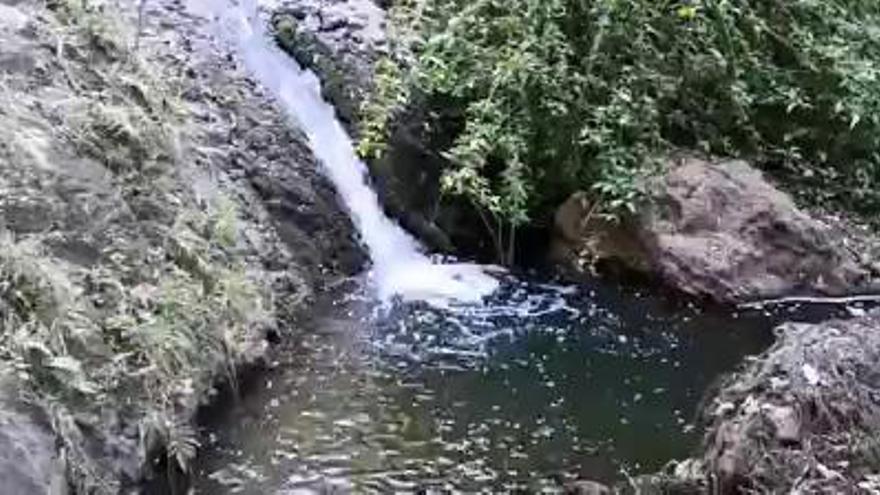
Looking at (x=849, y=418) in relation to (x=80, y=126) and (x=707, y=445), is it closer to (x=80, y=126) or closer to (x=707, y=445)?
(x=707, y=445)

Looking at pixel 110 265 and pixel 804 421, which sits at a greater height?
pixel 804 421

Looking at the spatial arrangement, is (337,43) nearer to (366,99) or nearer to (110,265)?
(366,99)

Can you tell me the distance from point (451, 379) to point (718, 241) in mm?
2480

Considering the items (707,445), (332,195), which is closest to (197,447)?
(707,445)

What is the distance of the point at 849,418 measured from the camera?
4.59 metres

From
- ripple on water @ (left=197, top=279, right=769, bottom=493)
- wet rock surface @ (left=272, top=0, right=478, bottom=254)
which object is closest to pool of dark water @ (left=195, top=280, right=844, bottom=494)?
ripple on water @ (left=197, top=279, right=769, bottom=493)

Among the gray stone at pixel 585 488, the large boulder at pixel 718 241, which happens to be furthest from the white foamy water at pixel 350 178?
the gray stone at pixel 585 488

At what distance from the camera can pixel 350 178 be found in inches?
328

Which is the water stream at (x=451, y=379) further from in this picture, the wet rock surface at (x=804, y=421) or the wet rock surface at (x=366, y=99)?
the wet rock surface at (x=804, y=421)

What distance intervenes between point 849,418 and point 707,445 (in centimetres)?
58

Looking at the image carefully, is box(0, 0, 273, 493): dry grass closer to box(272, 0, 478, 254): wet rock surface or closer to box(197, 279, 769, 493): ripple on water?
box(197, 279, 769, 493): ripple on water

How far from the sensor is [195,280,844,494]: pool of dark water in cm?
536

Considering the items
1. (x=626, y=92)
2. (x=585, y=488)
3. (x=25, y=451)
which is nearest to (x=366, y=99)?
(x=626, y=92)

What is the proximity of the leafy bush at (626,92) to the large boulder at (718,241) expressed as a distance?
20cm
